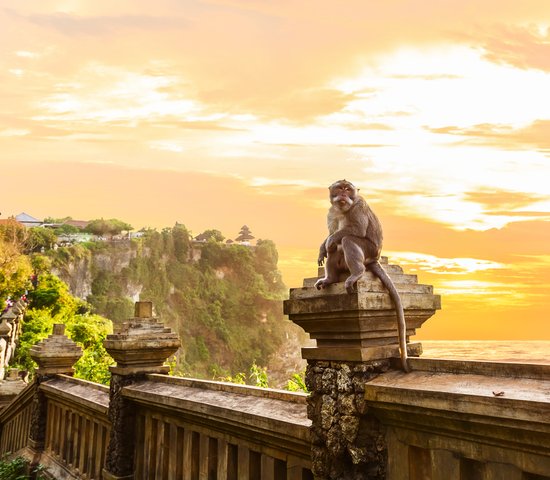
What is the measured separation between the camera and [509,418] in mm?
2332

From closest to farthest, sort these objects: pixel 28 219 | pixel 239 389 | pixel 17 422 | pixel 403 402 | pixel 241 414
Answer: pixel 403 402, pixel 241 414, pixel 239 389, pixel 17 422, pixel 28 219

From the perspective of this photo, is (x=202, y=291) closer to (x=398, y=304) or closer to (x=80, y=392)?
(x=80, y=392)

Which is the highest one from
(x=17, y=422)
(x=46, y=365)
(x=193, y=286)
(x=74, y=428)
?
(x=193, y=286)

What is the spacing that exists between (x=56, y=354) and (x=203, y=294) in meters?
108

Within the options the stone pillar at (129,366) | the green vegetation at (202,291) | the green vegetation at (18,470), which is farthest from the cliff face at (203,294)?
the stone pillar at (129,366)

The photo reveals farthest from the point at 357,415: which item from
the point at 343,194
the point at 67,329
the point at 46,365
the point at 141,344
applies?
the point at 67,329

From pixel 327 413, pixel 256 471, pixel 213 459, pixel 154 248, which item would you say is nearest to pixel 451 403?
pixel 327 413

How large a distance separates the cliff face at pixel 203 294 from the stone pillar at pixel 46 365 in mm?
87838

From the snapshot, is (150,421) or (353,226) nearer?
(353,226)

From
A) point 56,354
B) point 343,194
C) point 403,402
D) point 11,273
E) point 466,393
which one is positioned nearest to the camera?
point 466,393

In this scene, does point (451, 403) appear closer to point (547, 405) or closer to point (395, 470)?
point (547, 405)

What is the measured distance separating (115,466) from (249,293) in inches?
4481

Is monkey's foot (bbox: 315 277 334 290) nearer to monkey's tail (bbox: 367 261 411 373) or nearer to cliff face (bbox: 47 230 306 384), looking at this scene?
monkey's tail (bbox: 367 261 411 373)

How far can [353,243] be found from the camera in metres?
3.22
